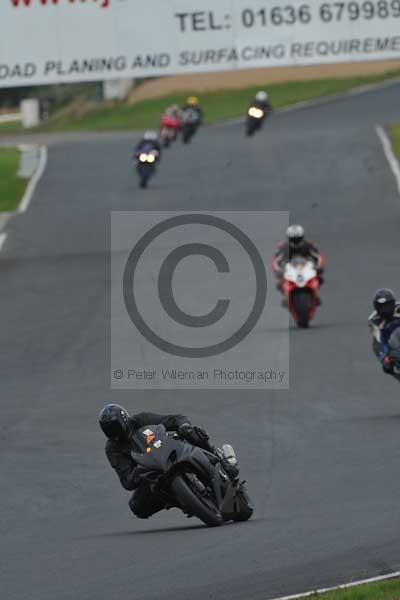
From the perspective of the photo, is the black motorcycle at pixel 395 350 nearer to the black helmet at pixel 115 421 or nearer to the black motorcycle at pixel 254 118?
the black helmet at pixel 115 421

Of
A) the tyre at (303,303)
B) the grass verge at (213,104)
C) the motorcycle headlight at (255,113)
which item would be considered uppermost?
the grass verge at (213,104)

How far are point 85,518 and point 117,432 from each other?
3.98 ft

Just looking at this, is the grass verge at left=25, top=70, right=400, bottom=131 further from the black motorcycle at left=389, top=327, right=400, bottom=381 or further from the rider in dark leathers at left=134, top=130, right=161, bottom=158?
the black motorcycle at left=389, top=327, right=400, bottom=381

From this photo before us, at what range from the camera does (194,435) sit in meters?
11.1

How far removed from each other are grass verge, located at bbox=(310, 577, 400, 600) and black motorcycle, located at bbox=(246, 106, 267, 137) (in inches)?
1642

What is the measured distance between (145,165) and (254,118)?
9859 millimetres

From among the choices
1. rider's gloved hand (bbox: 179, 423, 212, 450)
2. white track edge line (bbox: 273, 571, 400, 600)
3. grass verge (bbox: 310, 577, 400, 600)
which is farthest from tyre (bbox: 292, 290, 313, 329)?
grass verge (bbox: 310, 577, 400, 600)

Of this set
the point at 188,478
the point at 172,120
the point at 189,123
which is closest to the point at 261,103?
the point at 189,123

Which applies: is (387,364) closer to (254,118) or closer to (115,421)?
(115,421)

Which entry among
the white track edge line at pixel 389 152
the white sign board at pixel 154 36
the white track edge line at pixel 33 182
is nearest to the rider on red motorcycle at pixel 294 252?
the white sign board at pixel 154 36

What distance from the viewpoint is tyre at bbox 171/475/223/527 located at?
10.6 meters

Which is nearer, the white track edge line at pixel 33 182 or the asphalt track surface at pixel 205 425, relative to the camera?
the asphalt track surface at pixel 205 425

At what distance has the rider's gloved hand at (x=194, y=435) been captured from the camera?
1105cm

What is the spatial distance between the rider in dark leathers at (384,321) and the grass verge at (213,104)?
1766 inches
